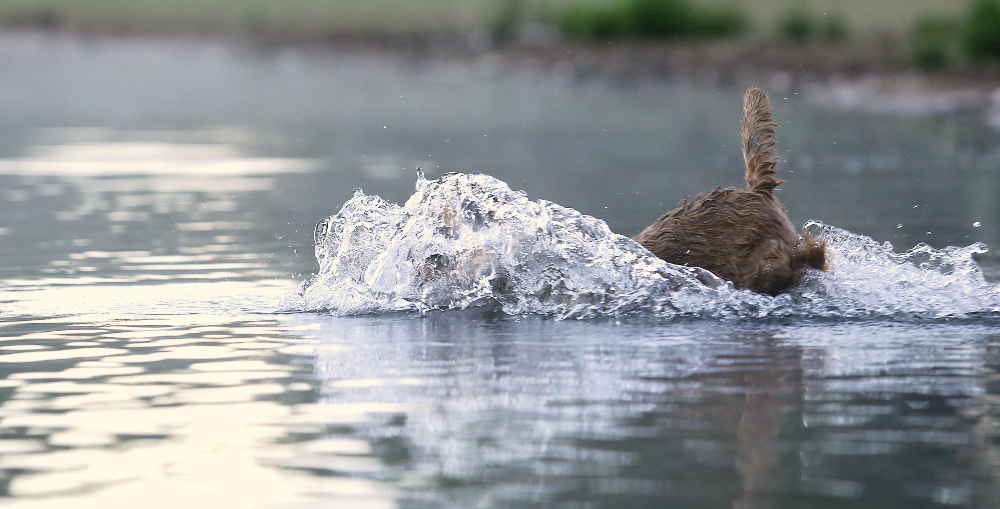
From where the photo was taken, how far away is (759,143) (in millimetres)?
8703

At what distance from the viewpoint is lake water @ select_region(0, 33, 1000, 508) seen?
5074 mm

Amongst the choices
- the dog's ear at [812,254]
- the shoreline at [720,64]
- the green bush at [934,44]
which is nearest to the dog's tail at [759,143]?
the dog's ear at [812,254]

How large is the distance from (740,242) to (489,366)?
5.87ft

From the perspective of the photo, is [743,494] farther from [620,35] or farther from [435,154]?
[620,35]

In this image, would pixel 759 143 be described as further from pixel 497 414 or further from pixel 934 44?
pixel 934 44

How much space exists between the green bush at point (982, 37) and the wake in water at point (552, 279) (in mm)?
23234

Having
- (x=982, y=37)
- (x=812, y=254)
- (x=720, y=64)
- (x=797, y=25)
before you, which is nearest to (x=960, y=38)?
(x=982, y=37)

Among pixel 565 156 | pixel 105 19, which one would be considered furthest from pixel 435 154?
pixel 105 19

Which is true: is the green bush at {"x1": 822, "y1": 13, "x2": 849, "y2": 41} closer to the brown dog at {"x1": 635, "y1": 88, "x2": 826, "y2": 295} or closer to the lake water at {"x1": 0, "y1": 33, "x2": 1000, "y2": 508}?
the lake water at {"x1": 0, "y1": 33, "x2": 1000, "y2": 508}

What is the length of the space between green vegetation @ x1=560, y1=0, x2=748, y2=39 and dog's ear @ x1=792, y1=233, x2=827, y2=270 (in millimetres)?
37442

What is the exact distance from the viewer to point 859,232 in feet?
39.0

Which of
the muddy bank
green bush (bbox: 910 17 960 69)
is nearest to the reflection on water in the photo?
the muddy bank

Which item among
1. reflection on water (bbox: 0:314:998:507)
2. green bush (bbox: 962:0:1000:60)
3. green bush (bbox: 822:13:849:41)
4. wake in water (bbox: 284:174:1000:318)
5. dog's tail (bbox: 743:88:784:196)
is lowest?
reflection on water (bbox: 0:314:998:507)

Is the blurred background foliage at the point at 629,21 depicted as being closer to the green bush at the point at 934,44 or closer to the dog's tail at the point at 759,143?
the green bush at the point at 934,44
